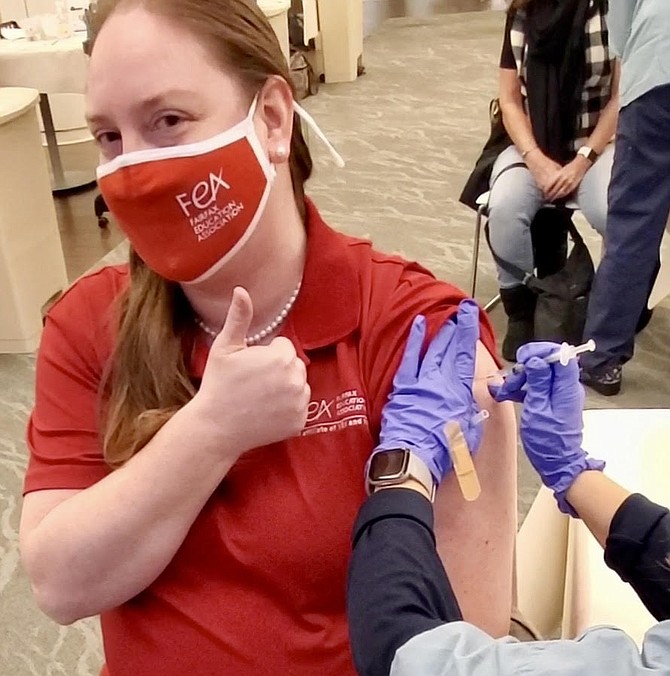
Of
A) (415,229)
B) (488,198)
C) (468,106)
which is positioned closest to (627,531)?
(488,198)

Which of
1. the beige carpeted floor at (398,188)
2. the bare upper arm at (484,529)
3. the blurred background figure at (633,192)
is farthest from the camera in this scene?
the blurred background figure at (633,192)

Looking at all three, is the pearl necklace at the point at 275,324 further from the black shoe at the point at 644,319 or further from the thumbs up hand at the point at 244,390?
the black shoe at the point at 644,319

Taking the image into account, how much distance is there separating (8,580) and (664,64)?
79.3 inches

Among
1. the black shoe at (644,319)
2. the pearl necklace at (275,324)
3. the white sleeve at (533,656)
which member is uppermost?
the pearl necklace at (275,324)

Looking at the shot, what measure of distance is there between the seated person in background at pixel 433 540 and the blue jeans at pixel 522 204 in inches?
70.3

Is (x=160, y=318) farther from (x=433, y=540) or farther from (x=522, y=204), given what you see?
(x=522, y=204)

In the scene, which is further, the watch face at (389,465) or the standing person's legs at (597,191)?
the standing person's legs at (597,191)

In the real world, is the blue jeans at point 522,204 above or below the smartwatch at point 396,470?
below

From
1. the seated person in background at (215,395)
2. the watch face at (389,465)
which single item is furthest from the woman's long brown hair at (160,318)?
the watch face at (389,465)

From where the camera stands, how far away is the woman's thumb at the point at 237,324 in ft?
2.96

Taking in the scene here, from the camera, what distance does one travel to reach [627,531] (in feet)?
3.18

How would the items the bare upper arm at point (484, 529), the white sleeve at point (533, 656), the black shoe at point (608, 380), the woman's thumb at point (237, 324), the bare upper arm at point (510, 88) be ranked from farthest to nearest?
the bare upper arm at point (510, 88) → the black shoe at point (608, 380) → the bare upper arm at point (484, 529) → the woman's thumb at point (237, 324) → the white sleeve at point (533, 656)

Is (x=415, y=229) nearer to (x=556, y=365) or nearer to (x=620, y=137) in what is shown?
(x=620, y=137)

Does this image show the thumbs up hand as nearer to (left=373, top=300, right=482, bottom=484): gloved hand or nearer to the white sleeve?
(left=373, top=300, right=482, bottom=484): gloved hand
